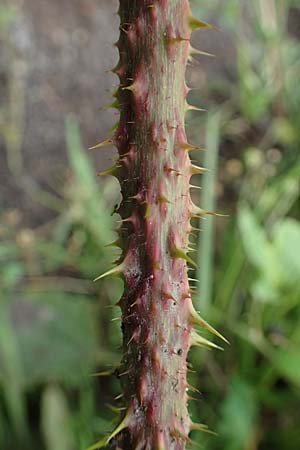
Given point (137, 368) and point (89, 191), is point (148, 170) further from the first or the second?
point (89, 191)

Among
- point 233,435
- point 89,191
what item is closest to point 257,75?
point 89,191

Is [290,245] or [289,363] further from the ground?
[290,245]

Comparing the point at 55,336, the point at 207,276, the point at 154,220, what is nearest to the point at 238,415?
the point at 207,276

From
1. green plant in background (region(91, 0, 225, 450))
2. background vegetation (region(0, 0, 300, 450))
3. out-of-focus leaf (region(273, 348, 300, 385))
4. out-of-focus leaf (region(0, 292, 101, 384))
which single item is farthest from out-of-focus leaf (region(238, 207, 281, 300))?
green plant in background (region(91, 0, 225, 450))

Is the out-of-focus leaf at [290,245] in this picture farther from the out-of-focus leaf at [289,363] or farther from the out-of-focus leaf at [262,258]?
the out-of-focus leaf at [289,363]

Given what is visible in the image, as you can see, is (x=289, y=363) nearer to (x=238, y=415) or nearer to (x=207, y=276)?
(x=238, y=415)

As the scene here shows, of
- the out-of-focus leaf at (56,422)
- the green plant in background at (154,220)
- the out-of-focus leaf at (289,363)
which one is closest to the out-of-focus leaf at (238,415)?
the out-of-focus leaf at (289,363)

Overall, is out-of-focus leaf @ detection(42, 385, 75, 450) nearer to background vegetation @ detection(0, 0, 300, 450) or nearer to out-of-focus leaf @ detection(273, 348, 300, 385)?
background vegetation @ detection(0, 0, 300, 450)
